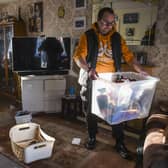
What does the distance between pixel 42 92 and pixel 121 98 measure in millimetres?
2166

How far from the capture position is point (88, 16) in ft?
11.5

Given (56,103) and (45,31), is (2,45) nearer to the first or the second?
(45,31)

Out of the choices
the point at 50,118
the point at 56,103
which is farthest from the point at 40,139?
the point at 56,103

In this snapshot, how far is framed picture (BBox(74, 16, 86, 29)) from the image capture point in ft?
11.7

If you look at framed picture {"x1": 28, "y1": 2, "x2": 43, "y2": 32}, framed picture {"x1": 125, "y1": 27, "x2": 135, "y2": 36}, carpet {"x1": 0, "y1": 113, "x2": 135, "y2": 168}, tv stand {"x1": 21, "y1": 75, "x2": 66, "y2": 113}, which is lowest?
carpet {"x1": 0, "y1": 113, "x2": 135, "y2": 168}

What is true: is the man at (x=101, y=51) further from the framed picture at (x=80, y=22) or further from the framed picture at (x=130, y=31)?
the framed picture at (x=80, y=22)

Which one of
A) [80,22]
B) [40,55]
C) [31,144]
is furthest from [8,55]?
[31,144]

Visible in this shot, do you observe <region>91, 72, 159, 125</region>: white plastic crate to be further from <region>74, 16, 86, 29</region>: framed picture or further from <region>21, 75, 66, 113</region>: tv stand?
<region>74, 16, 86, 29</region>: framed picture

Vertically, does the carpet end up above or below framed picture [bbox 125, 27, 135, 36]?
below

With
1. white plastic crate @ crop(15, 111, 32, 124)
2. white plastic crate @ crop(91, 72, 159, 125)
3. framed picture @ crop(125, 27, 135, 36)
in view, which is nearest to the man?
white plastic crate @ crop(91, 72, 159, 125)

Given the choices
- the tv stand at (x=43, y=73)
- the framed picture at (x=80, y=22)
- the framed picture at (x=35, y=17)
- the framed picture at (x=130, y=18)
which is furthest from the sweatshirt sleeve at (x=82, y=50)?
the framed picture at (x=35, y=17)

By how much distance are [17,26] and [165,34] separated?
2944 millimetres

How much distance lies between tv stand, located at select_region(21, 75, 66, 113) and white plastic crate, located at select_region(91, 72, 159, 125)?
1.86m

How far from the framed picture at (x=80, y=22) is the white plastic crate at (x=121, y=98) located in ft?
6.51
